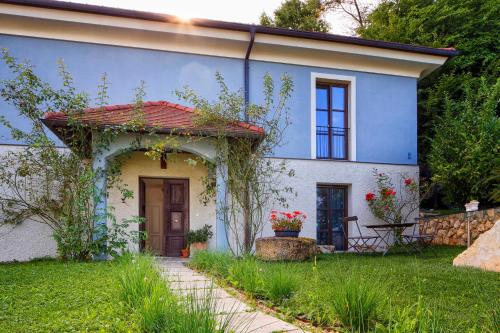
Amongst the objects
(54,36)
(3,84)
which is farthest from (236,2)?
(3,84)

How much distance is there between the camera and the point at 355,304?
3240mm

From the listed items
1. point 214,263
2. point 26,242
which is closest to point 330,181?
point 214,263

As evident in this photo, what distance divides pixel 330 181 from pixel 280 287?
7.15 meters

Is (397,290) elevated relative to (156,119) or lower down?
lower down

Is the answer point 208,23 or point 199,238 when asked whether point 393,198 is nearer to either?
point 199,238

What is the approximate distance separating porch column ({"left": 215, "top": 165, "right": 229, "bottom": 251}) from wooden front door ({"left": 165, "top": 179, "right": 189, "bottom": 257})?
2.11 meters

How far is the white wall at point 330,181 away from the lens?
1077cm

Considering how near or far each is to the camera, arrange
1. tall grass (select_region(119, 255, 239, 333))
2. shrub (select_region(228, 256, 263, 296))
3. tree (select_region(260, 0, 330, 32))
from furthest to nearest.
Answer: tree (select_region(260, 0, 330, 32))
shrub (select_region(228, 256, 263, 296))
tall grass (select_region(119, 255, 239, 333))

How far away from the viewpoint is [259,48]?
10.7m

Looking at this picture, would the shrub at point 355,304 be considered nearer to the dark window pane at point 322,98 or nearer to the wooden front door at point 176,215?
the wooden front door at point 176,215

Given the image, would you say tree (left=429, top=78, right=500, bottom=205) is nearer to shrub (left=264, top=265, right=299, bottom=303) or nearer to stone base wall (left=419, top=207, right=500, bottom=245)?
stone base wall (left=419, top=207, right=500, bottom=245)

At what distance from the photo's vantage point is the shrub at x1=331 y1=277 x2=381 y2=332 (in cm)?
324

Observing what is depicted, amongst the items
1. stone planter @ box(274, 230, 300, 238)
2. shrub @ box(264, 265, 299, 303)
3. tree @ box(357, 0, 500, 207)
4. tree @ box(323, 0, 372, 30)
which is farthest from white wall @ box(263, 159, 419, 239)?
tree @ box(323, 0, 372, 30)

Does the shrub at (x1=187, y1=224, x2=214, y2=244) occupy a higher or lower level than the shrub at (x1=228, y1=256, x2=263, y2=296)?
lower
